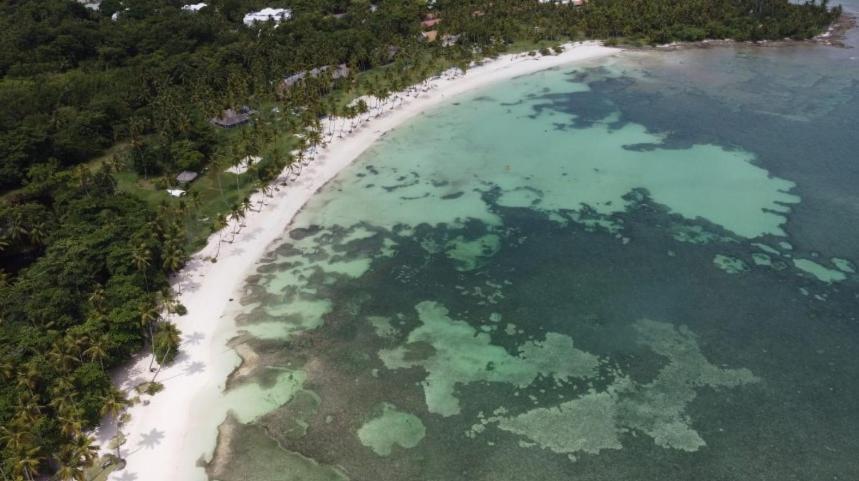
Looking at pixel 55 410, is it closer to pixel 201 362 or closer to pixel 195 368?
pixel 195 368

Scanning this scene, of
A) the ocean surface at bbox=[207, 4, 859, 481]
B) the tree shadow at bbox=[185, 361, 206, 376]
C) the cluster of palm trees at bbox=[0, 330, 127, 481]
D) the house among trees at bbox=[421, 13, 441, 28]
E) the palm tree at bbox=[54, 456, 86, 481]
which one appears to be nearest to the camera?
the palm tree at bbox=[54, 456, 86, 481]

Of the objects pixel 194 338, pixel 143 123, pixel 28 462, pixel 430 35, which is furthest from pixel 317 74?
pixel 28 462

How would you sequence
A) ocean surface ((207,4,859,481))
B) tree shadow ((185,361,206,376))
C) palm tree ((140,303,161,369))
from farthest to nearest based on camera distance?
tree shadow ((185,361,206,376)) → palm tree ((140,303,161,369)) → ocean surface ((207,4,859,481))

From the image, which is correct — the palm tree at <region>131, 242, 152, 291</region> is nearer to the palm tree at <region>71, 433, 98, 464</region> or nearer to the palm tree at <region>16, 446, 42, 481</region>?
the palm tree at <region>71, 433, 98, 464</region>

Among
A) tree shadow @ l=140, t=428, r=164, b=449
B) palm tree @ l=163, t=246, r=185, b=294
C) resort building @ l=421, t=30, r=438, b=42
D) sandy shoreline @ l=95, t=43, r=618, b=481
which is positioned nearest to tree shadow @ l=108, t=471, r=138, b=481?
sandy shoreline @ l=95, t=43, r=618, b=481

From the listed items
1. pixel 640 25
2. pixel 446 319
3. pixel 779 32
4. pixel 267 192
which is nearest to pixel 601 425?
pixel 446 319

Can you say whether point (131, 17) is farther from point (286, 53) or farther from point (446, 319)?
point (446, 319)
